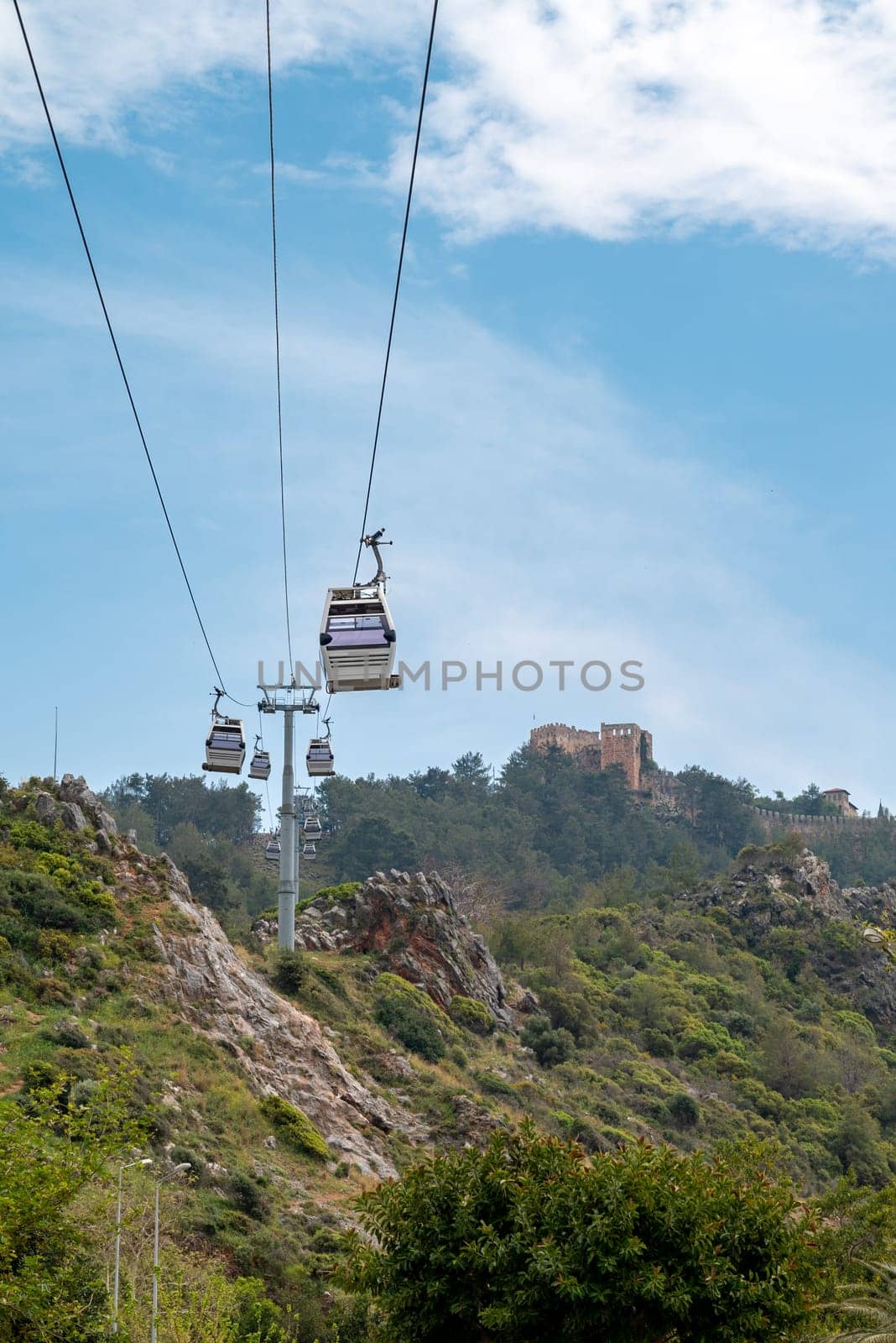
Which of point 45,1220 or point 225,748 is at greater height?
point 225,748

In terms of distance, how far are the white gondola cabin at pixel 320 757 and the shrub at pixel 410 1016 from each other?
8758 millimetres

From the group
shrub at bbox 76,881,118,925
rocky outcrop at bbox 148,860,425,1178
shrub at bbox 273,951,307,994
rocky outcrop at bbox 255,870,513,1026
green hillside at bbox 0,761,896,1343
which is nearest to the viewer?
green hillside at bbox 0,761,896,1343

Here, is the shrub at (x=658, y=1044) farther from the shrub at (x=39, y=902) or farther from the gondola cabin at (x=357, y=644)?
the gondola cabin at (x=357, y=644)

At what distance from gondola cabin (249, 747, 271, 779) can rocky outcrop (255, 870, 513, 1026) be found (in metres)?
9.88

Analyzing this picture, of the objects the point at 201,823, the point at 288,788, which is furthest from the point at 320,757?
the point at 201,823

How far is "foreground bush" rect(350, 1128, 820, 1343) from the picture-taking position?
14141 mm

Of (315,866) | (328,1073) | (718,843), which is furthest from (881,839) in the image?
(328,1073)

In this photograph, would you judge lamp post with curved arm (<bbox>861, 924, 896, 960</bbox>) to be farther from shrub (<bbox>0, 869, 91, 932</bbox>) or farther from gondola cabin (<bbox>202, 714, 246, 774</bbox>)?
shrub (<bbox>0, 869, 91, 932</bbox>)

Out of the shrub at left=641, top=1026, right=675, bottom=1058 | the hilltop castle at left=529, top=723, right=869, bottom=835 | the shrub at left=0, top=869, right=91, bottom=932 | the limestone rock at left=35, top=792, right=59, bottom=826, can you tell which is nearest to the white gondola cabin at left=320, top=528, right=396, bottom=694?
the shrub at left=0, top=869, right=91, bottom=932

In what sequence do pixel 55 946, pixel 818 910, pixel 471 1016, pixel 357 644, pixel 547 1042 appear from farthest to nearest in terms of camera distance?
pixel 818 910 → pixel 547 1042 → pixel 471 1016 → pixel 55 946 → pixel 357 644

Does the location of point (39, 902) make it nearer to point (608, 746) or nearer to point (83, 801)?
point (83, 801)

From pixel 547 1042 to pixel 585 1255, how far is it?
3351 cm

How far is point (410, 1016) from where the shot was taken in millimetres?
39969

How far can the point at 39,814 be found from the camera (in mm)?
A: 36344
